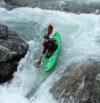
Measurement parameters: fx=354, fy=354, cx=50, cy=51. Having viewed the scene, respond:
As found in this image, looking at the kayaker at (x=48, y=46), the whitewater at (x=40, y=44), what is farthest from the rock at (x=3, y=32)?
the kayaker at (x=48, y=46)

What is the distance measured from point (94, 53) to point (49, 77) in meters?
1.63

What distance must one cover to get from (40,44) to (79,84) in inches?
131

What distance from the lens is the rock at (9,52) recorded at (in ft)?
36.3

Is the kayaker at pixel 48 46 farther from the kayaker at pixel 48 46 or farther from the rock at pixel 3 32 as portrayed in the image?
the rock at pixel 3 32

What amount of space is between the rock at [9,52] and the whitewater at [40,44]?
7.5 inches

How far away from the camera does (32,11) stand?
A: 15.1 metres

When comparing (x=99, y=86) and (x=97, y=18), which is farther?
(x=97, y=18)

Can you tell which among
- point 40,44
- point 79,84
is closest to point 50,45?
point 40,44

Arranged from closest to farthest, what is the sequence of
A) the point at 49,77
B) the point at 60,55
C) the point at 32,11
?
the point at 49,77, the point at 60,55, the point at 32,11

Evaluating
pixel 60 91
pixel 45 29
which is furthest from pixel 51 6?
pixel 60 91

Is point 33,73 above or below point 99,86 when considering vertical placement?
below

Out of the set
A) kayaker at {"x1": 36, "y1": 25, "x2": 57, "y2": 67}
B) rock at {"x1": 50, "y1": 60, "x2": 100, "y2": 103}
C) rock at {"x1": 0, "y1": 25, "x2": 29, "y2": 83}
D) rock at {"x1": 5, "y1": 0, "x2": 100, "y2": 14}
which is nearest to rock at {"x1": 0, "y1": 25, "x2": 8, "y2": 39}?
rock at {"x1": 0, "y1": 25, "x2": 29, "y2": 83}

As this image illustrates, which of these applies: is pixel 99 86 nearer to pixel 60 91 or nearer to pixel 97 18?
pixel 60 91

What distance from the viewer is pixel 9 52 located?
11.2 metres
